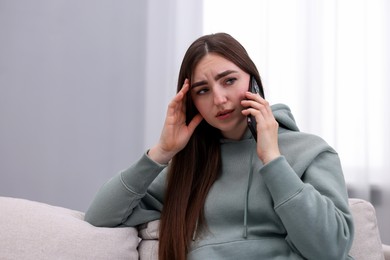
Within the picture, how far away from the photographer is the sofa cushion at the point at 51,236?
1221 millimetres

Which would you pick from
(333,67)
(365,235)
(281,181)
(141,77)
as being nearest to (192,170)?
(281,181)

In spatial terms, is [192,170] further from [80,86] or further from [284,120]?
[80,86]

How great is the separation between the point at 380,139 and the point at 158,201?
3.68 feet

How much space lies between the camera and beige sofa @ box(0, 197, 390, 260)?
1.23 m

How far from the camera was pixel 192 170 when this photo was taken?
145 cm

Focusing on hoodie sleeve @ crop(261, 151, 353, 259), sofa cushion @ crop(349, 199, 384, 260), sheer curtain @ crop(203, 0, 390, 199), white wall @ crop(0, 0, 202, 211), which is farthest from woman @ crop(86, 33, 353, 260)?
white wall @ crop(0, 0, 202, 211)

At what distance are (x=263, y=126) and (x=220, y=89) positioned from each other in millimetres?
166

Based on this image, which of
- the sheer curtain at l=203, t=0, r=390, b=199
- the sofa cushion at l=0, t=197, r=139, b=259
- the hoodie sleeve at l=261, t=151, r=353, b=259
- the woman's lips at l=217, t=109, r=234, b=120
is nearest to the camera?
the hoodie sleeve at l=261, t=151, r=353, b=259

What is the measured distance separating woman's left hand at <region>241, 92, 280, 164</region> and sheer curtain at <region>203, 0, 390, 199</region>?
1004mm

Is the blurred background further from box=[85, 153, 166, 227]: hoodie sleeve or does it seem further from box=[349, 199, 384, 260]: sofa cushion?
box=[85, 153, 166, 227]: hoodie sleeve

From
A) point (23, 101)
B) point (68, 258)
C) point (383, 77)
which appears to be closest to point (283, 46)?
point (383, 77)

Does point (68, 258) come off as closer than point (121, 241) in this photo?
Yes

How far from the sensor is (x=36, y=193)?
8.05 ft

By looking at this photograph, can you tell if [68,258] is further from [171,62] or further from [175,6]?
[175,6]
